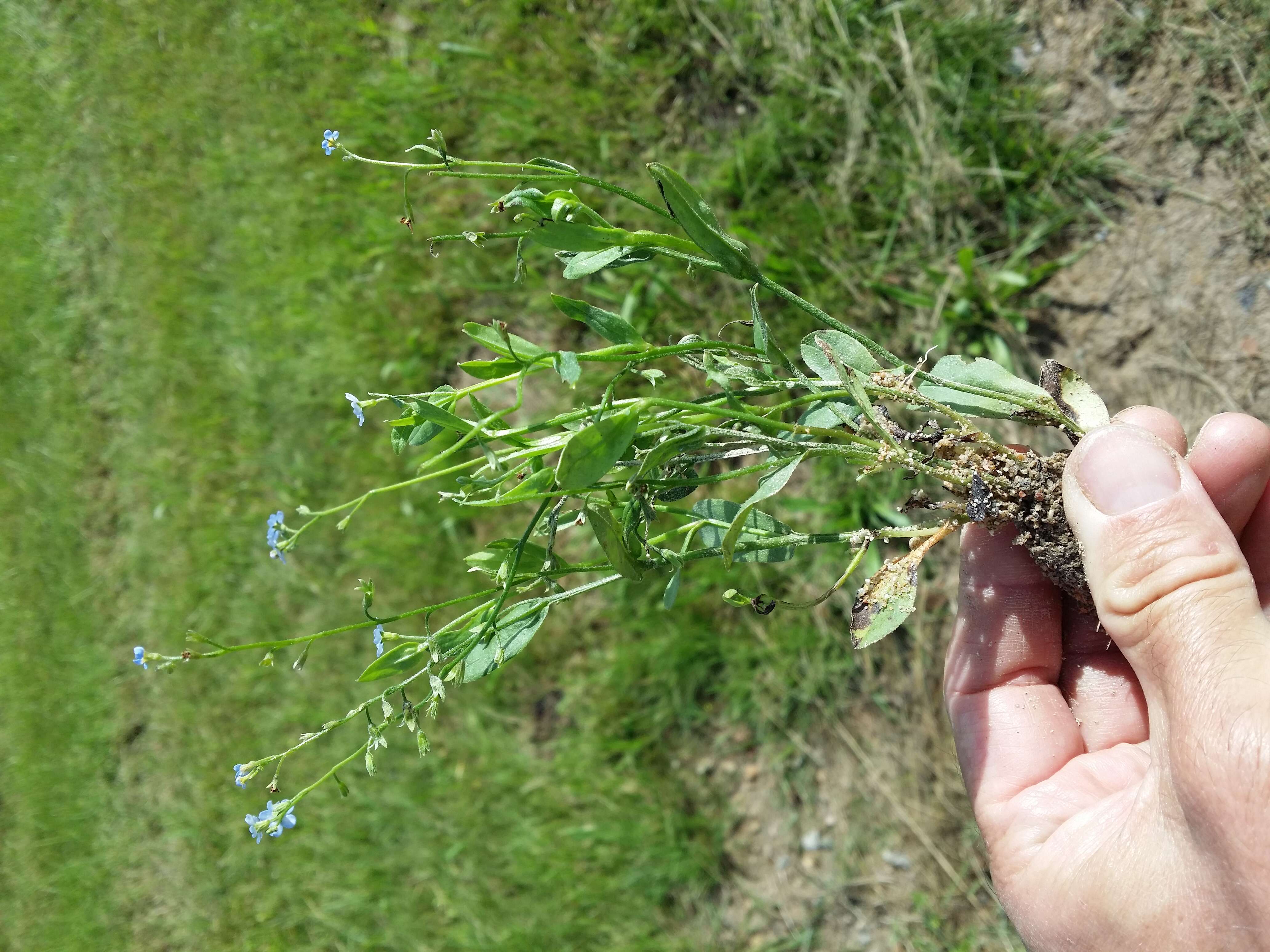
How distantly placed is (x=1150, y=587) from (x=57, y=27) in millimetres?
5731

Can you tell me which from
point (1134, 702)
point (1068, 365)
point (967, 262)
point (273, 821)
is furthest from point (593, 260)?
point (1068, 365)

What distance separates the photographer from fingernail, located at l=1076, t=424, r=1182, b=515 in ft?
4.71

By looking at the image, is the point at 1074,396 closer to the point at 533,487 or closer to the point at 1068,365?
the point at 1068,365

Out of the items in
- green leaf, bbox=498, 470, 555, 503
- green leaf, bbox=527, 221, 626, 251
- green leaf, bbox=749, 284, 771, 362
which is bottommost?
green leaf, bbox=498, 470, 555, 503

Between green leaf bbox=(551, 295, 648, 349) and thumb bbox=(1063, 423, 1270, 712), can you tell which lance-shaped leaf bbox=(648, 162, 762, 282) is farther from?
thumb bbox=(1063, 423, 1270, 712)

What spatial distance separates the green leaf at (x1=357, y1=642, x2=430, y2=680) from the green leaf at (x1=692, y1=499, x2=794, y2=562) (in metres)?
0.48

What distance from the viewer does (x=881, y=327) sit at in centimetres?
271

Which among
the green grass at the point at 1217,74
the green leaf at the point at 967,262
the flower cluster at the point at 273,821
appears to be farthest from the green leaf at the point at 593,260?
the green grass at the point at 1217,74

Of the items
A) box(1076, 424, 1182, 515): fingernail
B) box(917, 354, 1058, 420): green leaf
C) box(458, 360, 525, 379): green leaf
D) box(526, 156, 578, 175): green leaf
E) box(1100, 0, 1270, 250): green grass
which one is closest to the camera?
box(526, 156, 578, 175): green leaf

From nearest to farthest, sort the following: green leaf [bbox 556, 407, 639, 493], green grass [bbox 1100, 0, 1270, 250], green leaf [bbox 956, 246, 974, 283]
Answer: green leaf [bbox 556, 407, 639, 493] < green grass [bbox 1100, 0, 1270, 250] < green leaf [bbox 956, 246, 974, 283]

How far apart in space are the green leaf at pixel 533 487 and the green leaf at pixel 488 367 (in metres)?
0.17

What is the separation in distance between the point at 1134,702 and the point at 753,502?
108 cm

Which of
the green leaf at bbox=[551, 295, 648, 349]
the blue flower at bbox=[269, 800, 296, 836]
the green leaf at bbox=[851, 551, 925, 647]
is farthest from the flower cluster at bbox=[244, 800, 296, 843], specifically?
the green leaf at bbox=[851, 551, 925, 647]

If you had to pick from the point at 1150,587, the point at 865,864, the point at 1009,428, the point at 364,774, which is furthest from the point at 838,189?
the point at 364,774
